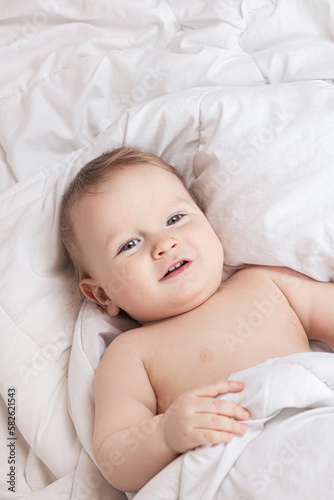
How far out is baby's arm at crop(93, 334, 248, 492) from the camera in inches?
39.6

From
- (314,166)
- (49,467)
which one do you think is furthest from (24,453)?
(314,166)

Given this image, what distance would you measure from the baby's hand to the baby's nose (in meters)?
0.29

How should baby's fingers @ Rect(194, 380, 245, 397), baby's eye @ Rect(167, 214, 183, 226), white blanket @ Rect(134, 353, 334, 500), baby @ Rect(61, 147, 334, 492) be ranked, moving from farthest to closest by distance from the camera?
baby's eye @ Rect(167, 214, 183, 226) → baby @ Rect(61, 147, 334, 492) → baby's fingers @ Rect(194, 380, 245, 397) → white blanket @ Rect(134, 353, 334, 500)

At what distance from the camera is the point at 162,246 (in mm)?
1188

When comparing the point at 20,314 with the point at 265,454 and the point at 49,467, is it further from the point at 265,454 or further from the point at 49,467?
the point at 265,454

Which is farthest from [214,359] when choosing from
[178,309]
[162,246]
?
[162,246]

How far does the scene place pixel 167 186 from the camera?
131 centimetres

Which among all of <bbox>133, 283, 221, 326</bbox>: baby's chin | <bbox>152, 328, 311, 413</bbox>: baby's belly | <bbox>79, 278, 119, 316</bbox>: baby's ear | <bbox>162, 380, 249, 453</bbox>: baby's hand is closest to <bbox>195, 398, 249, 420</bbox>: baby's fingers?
<bbox>162, 380, 249, 453</bbox>: baby's hand

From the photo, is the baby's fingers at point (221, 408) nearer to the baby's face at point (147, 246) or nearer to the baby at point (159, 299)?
the baby at point (159, 299)

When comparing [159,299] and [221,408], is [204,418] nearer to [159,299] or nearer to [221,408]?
[221,408]

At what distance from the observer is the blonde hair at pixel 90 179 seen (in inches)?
51.8

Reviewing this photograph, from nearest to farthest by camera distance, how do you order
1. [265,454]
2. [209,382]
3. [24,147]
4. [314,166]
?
[265,454]
[209,382]
[314,166]
[24,147]

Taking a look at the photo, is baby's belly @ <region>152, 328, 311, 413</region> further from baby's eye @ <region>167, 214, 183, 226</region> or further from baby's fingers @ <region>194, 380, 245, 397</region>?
baby's eye @ <region>167, 214, 183, 226</region>

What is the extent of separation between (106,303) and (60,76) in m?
0.66
